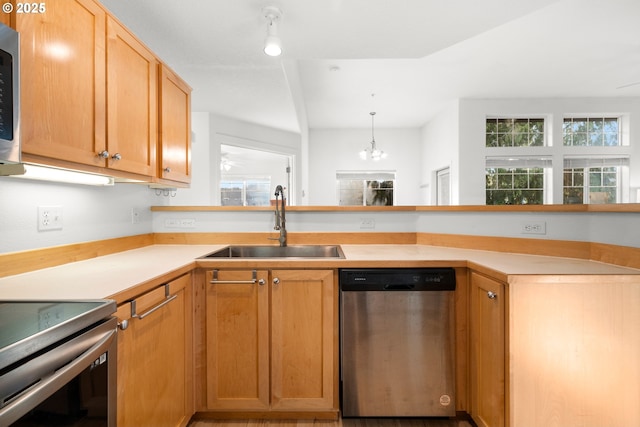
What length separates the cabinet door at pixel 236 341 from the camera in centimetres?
158

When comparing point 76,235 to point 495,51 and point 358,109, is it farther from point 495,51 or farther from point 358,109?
point 358,109

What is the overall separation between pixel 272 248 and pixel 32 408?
1.56 m

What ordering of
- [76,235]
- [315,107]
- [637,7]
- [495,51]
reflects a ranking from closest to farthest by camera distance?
[76,235]
[637,7]
[495,51]
[315,107]

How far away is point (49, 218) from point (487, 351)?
2111mm

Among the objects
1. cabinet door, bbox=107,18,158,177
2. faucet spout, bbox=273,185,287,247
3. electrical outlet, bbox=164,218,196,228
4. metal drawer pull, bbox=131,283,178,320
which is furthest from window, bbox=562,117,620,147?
metal drawer pull, bbox=131,283,178,320

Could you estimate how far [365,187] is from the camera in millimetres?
6340

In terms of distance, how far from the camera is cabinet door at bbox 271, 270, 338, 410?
5.20ft

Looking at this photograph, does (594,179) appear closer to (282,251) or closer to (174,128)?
(282,251)

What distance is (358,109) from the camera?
16.8 feet

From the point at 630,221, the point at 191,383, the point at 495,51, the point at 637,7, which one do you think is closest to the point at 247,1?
the point at 191,383

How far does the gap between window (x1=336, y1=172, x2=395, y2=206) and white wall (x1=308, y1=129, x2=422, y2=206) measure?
111 mm

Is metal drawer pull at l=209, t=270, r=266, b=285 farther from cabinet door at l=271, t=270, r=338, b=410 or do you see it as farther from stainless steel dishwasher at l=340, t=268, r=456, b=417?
stainless steel dishwasher at l=340, t=268, r=456, b=417

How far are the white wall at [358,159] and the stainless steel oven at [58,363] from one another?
540 centimetres

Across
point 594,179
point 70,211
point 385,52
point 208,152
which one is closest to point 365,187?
point 208,152
